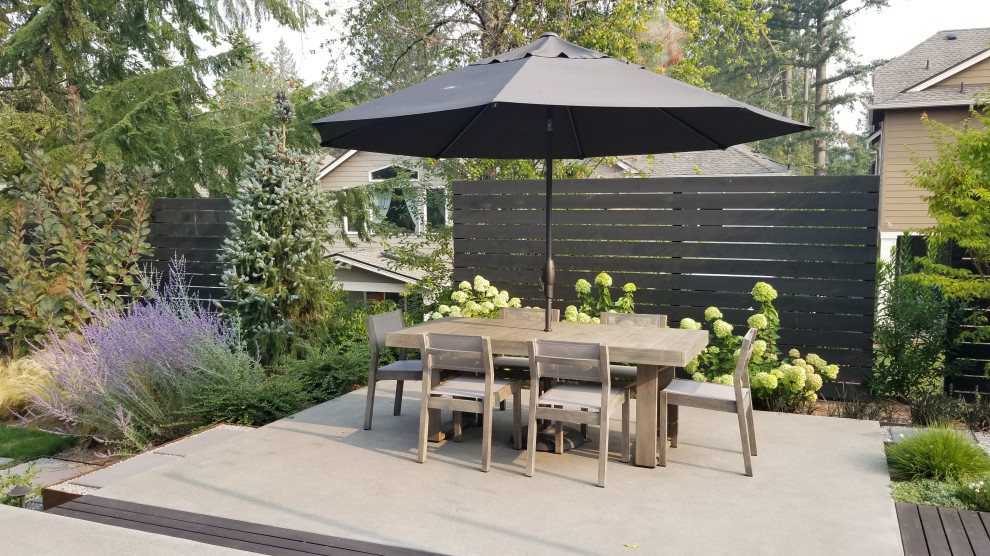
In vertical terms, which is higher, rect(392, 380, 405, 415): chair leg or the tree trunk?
the tree trunk

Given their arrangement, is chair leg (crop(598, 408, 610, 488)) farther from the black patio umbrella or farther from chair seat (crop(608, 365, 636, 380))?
the black patio umbrella

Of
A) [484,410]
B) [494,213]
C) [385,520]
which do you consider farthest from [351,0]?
[385,520]

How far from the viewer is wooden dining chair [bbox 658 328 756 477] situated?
13.0 feet

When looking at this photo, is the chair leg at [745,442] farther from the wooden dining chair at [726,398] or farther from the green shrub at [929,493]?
the green shrub at [929,493]

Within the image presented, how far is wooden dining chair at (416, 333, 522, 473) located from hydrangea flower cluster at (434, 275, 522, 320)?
2.34 m

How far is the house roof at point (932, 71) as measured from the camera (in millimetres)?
12680

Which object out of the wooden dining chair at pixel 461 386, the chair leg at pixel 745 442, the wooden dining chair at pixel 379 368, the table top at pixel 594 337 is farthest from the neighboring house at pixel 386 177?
the chair leg at pixel 745 442

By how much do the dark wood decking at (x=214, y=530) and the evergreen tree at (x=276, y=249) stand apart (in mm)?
3173

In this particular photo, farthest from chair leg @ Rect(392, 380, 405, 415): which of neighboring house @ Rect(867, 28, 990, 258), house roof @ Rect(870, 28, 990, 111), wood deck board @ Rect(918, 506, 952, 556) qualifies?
house roof @ Rect(870, 28, 990, 111)

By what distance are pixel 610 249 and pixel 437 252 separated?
9.14ft

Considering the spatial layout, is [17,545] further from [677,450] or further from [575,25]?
[575,25]

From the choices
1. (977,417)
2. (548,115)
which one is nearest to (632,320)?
(548,115)

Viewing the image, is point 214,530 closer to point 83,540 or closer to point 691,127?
point 83,540

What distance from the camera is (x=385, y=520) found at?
3326mm
